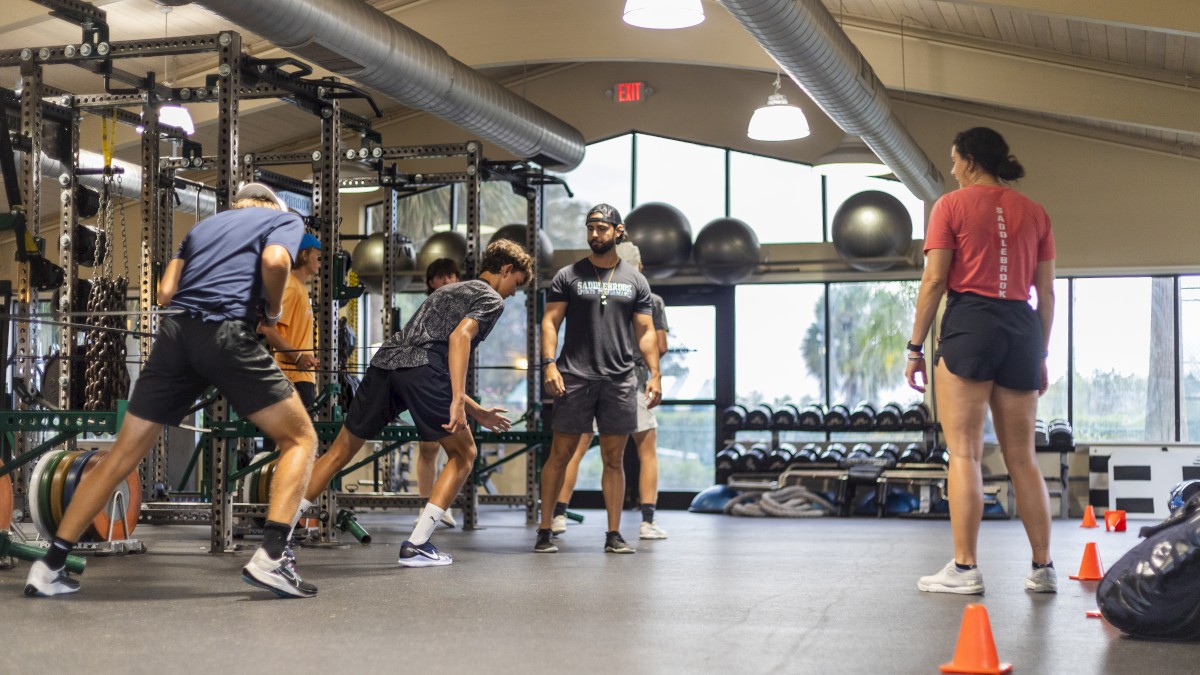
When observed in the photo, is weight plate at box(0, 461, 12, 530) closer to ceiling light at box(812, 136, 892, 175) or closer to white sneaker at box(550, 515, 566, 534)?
white sneaker at box(550, 515, 566, 534)

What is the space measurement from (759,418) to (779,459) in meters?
0.53

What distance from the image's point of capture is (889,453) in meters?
10.4

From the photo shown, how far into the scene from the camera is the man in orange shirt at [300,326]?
6.09m

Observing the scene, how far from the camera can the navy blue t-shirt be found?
372 centimetres

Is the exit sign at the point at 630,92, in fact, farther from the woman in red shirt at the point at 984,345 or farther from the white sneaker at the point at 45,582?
the white sneaker at the point at 45,582

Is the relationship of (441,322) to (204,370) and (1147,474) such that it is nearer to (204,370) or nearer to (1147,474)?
(204,370)

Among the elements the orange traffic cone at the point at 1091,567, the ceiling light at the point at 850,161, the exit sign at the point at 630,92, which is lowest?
the orange traffic cone at the point at 1091,567

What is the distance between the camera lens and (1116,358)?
36.9 feet

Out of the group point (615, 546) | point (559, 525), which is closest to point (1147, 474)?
point (559, 525)

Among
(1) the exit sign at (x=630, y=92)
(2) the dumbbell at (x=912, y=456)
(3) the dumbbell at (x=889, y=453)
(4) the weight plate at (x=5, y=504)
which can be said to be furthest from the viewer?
(1) the exit sign at (x=630, y=92)

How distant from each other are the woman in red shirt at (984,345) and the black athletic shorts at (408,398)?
1.77m

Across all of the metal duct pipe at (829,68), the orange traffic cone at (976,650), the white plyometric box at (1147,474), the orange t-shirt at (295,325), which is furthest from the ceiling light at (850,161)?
the orange traffic cone at (976,650)

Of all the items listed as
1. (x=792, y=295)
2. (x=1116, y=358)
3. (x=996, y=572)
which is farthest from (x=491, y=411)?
(x=1116, y=358)

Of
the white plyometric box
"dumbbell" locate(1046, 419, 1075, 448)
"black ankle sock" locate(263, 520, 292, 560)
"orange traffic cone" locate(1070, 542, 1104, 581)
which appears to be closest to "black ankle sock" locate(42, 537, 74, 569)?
"black ankle sock" locate(263, 520, 292, 560)
